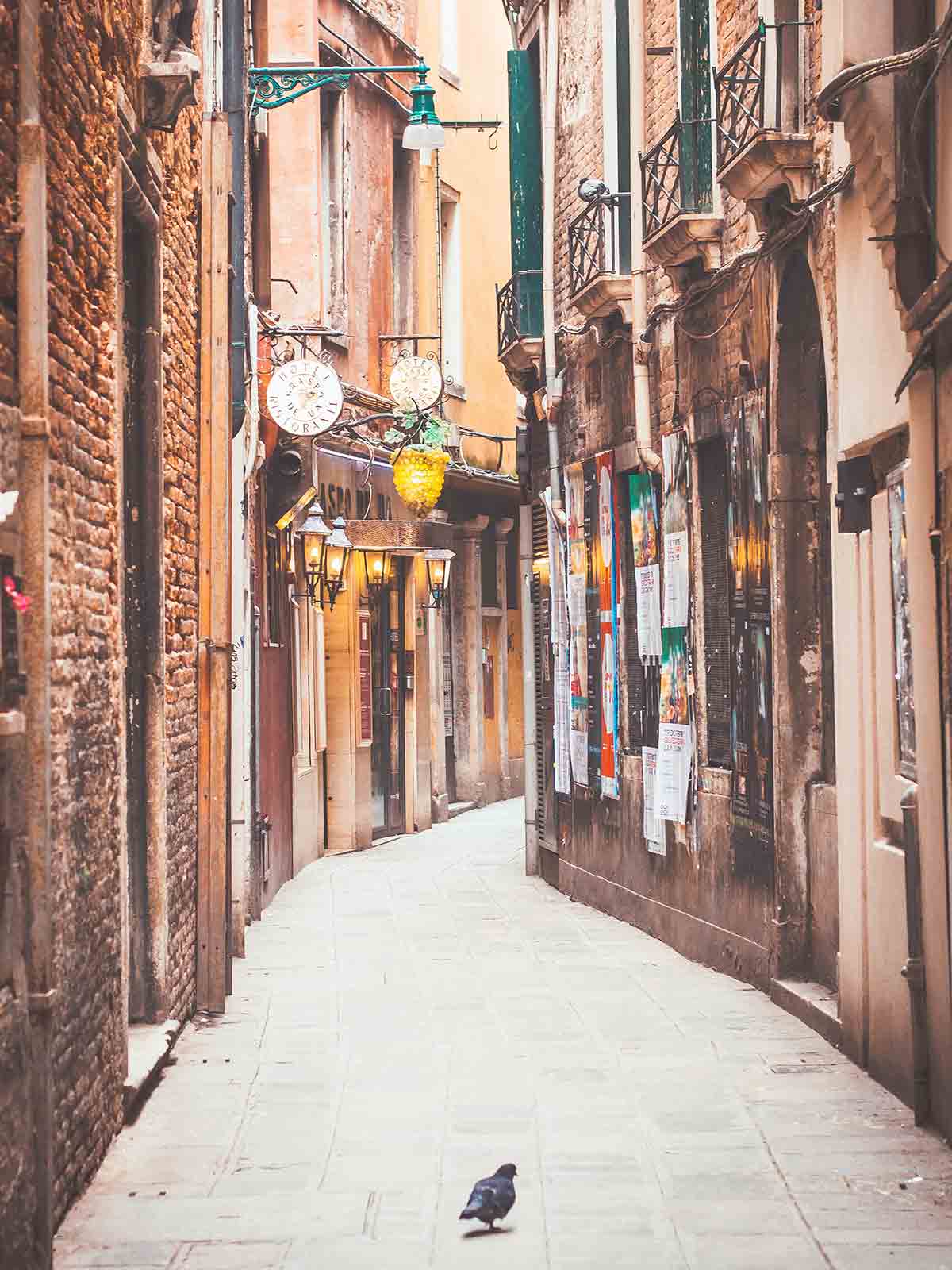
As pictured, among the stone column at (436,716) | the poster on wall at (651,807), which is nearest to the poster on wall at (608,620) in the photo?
the poster on wall at (651,807)

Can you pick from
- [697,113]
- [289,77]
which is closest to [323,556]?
[289,77]

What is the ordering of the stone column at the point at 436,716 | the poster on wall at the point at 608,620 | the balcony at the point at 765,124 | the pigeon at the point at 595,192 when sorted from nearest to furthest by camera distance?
the balcony at the point at 765,124, the pigeon at the point at 595,192, the poster on wall at the point at 608,620, the stone column at the point at 436,716

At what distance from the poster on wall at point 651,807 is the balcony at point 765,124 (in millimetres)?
4113

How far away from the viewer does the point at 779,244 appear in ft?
34.0

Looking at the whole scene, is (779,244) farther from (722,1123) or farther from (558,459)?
(558,459)

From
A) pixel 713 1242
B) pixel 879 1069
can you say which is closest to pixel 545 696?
pixel 879 1069

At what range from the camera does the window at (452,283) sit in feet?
82.3

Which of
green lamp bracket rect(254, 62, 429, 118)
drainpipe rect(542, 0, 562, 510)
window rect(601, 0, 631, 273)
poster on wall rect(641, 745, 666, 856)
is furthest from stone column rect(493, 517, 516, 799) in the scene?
poster on wall rect(641, 745, 666, 856)

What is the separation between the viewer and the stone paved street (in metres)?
6.02

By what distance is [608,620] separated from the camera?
1474cm

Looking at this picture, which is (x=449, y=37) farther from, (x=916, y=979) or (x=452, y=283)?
(x=916, y=979)

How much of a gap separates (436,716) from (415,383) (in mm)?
5613

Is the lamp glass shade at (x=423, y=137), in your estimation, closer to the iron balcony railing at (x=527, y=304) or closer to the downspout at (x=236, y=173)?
the iron balcony railing at (x=527, y=304)

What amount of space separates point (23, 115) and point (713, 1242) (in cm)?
385
